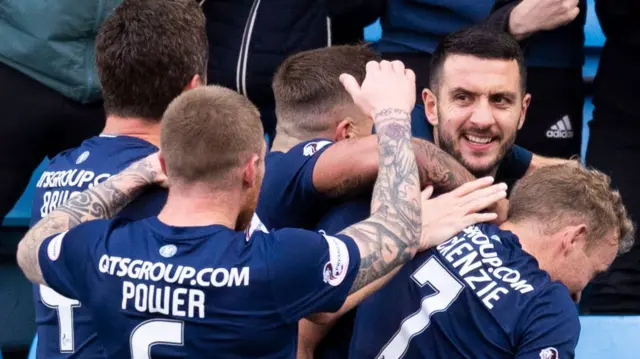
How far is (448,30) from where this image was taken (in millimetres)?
4828

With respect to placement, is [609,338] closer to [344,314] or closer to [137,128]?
[344,314]

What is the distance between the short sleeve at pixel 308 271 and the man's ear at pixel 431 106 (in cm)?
139

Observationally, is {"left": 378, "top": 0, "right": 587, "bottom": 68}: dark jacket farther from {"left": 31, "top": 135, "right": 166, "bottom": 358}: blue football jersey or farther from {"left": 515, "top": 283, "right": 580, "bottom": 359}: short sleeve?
{"left": 515, "top": 283, "right": 580, "bottom": 359}: short sleeve

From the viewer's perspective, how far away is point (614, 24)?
4.94m

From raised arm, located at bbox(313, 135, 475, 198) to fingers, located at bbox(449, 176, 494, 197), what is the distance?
9 cm

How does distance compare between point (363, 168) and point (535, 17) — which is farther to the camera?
point (535, 17)

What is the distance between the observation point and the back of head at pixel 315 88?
385cm

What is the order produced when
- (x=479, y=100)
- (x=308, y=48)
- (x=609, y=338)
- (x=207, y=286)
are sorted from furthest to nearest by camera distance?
(x=308, y=48)
(x=479, y=100)
(x=609, y=338)
(x=207, y=286)

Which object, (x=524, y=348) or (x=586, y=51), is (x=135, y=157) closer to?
(x=524, y=348)

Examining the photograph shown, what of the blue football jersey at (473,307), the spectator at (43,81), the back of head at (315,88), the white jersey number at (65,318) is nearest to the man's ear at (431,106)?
the back of head at (315,88)

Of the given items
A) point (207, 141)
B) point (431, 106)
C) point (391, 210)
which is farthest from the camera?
point (431, 106)

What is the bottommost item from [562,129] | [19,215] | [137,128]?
[19,215]

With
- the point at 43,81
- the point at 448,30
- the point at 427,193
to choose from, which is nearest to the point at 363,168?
the point at 427,193

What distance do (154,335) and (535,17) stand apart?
239 centimetres
